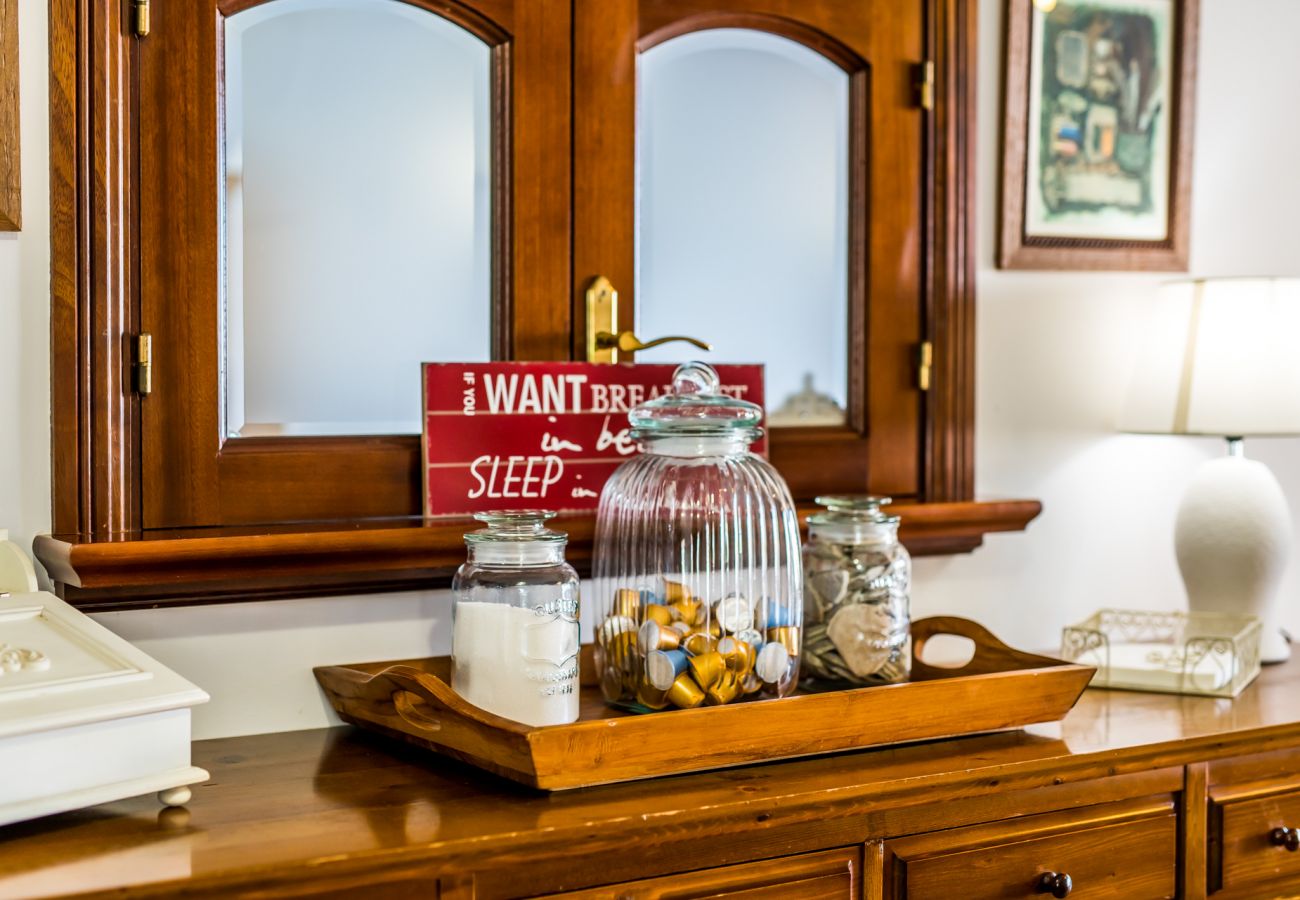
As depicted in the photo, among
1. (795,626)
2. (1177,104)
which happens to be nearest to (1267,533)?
(1177,104)

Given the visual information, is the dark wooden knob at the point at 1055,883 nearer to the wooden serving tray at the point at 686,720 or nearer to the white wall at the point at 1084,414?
the wooden serving tray at the point at 686,720

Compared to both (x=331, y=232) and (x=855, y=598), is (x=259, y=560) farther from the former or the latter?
(x=855, y=598)

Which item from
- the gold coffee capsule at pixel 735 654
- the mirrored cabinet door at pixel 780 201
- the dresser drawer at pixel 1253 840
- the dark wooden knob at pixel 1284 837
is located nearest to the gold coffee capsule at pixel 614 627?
the gold coffee capsule at pixel 735 654

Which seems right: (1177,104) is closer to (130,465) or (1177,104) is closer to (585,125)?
(585,125)

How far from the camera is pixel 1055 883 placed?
158 cm

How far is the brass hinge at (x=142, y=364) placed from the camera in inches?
63.3

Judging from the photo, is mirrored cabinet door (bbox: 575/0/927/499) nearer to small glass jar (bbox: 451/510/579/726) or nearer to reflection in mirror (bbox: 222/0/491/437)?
reflection in mirror (bbox: 222/0/491/437)

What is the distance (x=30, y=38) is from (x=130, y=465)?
488mm

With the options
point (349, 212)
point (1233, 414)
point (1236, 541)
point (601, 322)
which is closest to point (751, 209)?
point (601, 322)

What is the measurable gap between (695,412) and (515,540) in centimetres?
29

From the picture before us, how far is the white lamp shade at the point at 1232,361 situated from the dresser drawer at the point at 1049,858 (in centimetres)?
67

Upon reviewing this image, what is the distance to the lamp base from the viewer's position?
2.08 meters

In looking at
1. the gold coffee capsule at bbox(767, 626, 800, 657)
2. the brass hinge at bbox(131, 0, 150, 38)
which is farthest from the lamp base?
the brass hinge at bbox(131, 0, 150, 38)

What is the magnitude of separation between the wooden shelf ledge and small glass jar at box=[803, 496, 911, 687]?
30 centimetres
